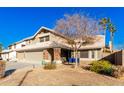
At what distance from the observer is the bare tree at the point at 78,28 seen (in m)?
20.8

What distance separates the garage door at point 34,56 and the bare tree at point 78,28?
7.72 meters

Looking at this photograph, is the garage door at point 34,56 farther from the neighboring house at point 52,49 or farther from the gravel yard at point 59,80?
the gravel yard at point 59,80

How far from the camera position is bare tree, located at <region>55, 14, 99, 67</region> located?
20.8 m

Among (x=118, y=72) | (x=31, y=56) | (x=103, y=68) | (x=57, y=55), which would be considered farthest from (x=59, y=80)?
(x=31, y=56)

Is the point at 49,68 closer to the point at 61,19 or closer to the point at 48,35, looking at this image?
the point at 61,19

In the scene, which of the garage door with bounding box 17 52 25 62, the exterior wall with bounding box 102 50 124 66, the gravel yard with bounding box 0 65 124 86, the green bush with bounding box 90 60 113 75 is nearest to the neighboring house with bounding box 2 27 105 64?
the garage door with bounding box 17 52 25 62

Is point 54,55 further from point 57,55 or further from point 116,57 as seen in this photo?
point 116,57

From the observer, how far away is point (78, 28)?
20.7m

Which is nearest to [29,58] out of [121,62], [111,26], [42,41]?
[42,41]

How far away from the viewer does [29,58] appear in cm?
3122

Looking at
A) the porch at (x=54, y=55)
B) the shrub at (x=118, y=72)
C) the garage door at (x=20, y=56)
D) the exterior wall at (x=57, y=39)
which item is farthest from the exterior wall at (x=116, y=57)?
the garage door at (x=20, y=56)

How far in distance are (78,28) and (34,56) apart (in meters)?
11.4

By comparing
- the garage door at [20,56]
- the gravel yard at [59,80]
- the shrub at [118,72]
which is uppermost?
the garage door at [20,56]
